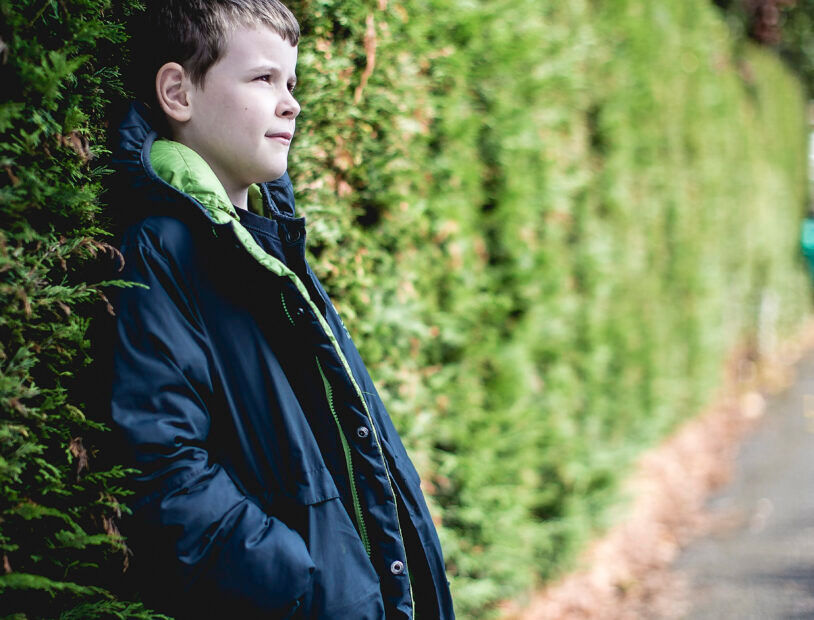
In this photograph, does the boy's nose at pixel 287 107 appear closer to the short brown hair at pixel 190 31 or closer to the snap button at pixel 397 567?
the short brown hair at pixel 190 31

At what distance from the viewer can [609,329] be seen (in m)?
5.15

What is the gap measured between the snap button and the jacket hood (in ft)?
2.59

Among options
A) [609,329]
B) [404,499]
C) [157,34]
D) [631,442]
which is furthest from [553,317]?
[157,34]

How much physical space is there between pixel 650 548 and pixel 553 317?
1.80 meters

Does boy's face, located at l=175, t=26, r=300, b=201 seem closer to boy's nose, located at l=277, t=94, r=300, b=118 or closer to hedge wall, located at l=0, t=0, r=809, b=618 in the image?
boy's nose, located at l=277, t=94, r=300, b=118

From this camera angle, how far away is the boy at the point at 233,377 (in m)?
1.31

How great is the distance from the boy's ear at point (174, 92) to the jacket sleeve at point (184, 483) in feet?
1.28


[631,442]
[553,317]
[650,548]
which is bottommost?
[650,548]

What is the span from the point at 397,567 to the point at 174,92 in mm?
1105

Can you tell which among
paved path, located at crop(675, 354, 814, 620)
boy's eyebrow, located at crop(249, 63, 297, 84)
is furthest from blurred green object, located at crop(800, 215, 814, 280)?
boy's eyebrow, located at crop(249, 63, 297, 84)

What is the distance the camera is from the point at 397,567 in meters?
1.54

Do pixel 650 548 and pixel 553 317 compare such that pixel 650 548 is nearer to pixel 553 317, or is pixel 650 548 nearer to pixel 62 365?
pixel 553 317

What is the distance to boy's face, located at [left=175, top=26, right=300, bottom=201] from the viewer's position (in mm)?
1514

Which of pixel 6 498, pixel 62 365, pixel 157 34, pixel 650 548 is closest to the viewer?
pixel 6 498
